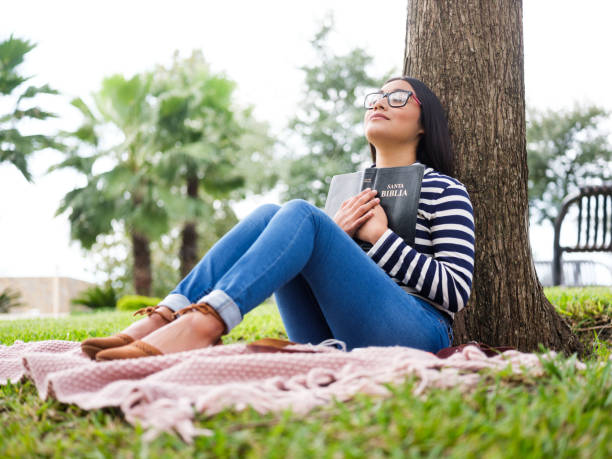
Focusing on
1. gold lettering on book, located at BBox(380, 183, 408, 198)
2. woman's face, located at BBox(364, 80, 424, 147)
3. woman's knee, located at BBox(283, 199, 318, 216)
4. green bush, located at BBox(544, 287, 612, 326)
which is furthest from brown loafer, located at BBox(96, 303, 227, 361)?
green bush, located at BBox(544, 287, 612, 326)

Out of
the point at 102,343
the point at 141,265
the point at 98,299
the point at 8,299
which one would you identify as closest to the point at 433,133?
the point at 102,343

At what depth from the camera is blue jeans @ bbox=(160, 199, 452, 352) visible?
5.98 ft

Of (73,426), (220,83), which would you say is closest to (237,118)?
(220,83)

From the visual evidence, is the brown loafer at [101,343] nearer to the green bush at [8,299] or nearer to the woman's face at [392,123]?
the woman's face at [392,123]

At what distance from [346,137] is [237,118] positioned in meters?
5.36

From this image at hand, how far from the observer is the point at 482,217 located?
109 inches

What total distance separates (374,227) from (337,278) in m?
0.33

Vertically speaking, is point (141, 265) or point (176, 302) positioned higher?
point (176, 302)

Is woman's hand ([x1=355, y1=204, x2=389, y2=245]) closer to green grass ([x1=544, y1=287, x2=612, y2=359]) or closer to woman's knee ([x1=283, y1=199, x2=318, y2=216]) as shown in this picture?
woman's knee ([x1=283, y1=199, x2=318, y2=216])

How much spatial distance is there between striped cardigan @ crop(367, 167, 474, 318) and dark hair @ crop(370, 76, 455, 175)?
0.29m

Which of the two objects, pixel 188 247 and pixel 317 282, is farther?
pixel 188 247

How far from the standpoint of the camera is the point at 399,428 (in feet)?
3.73

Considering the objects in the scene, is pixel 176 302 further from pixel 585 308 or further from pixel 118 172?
pixel 118 172

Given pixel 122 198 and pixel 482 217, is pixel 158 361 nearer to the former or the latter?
pixel 482 217
